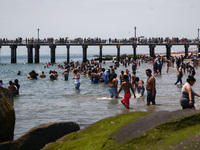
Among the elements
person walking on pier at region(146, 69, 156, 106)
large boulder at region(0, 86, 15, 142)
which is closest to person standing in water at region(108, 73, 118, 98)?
person walking on pier at region(146, 69, 156, 106)

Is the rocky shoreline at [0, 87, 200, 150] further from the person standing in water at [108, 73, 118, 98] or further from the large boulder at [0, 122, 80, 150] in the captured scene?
the person standing in water at [108, 73, 118, 98]

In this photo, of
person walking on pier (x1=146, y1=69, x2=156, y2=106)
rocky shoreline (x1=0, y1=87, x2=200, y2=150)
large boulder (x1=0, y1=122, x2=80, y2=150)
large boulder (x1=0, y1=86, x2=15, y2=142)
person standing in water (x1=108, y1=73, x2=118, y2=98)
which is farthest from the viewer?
person standing in water (x1=108, y1=73, x2=118, y2=98)

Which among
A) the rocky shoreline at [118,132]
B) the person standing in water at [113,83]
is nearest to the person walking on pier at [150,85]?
the person standing in water at [113,83]

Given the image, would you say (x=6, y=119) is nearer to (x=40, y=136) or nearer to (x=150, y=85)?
(x=40, y=136)

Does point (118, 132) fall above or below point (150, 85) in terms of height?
below

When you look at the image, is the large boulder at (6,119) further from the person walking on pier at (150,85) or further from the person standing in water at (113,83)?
the person standing in water at (113,83)

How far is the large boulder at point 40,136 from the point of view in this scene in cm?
703

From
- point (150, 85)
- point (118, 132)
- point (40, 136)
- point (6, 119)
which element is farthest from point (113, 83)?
point (118, 132)

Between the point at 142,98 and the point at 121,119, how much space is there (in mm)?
9092

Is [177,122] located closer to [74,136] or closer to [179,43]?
[74,136]

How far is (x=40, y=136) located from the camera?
732 cm

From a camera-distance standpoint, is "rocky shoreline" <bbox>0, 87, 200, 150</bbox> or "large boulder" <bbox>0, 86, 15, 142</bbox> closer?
"rocky shoreline" <bbox>0, 87, 200, 150</bbox>

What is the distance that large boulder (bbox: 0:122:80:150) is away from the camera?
703 cm

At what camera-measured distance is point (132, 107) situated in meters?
13.4
